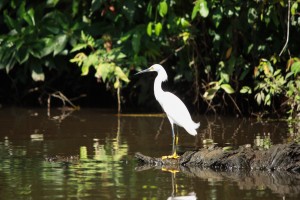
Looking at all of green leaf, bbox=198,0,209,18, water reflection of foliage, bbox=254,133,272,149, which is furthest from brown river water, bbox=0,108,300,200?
green leaf, bbox=198,0,209,18

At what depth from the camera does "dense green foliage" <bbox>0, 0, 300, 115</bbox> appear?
11188 mm

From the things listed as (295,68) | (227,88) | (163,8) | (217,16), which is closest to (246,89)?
(227,88)

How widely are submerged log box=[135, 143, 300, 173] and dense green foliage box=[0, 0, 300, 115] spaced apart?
3299 mm

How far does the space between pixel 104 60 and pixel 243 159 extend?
5.05 metres

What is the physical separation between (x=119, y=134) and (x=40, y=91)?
4280mm

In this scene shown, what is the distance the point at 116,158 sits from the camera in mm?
8273

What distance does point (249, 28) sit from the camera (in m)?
11.8

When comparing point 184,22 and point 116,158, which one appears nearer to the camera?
point 116,158

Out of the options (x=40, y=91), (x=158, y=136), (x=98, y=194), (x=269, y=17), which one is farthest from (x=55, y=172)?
(x=40, y=91)

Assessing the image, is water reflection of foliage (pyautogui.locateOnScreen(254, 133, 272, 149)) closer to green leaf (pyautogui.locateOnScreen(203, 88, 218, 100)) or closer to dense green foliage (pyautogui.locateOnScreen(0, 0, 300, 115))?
dense green foliage (pyautogui.locateOnScreen(0, 0, 300, 115))

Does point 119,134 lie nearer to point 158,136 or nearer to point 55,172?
point 158,136

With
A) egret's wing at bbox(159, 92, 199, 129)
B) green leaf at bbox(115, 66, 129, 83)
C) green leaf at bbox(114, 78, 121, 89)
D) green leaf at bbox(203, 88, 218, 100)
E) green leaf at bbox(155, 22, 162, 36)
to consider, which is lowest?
egret's wing at bbox(159, 92, 199, 129)

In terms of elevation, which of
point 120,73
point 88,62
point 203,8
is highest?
point 203,8

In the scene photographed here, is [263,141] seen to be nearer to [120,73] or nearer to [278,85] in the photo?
[278,85]
